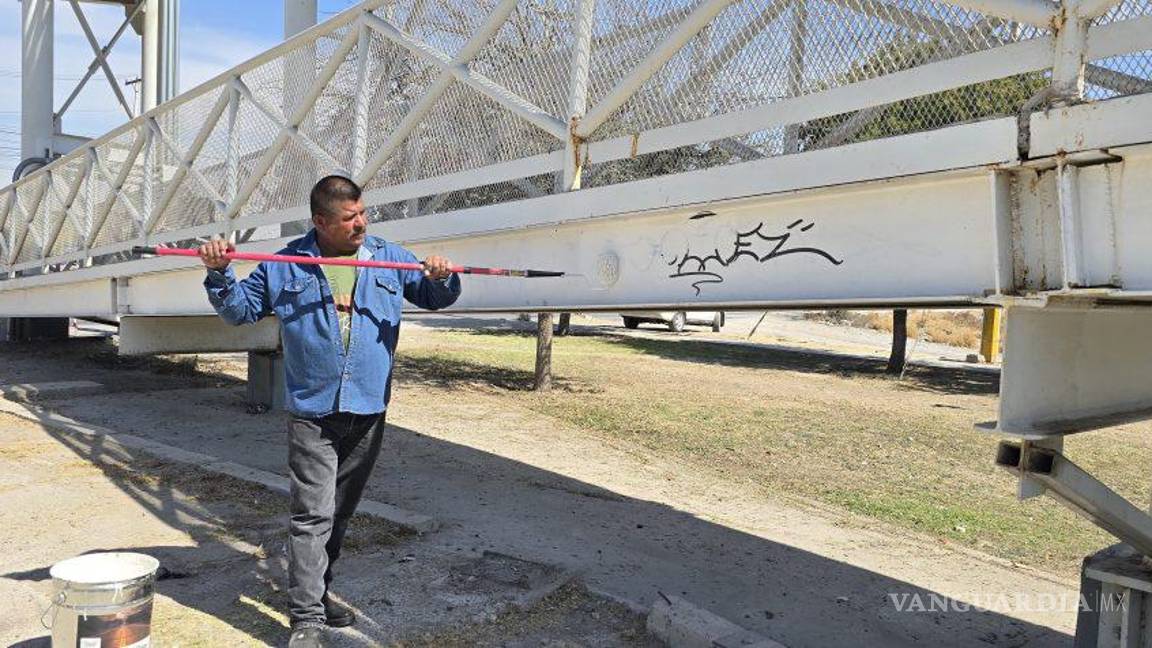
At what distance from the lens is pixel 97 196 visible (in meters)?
9.59

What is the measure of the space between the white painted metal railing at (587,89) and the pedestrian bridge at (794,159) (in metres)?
0.01

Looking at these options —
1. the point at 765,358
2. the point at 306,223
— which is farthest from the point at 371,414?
the point at 765,358

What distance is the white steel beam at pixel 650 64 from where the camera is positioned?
138 inches

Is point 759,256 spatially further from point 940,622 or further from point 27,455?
point 27,455

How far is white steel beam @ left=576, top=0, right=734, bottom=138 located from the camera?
11.5 feet

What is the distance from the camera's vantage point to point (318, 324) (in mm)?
3621

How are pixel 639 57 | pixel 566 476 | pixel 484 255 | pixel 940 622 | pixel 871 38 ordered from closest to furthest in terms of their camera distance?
1. pixel 871 38
2. pixel 639 57
3. pixel 940 622
4. pixel 484 255
5. pixel 566 476

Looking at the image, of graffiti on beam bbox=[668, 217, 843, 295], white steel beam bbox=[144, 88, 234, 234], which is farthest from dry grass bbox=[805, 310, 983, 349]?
graffiti on beam bbox=[668, 217, 843, 295]

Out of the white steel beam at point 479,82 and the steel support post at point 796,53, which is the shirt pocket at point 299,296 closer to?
the white steel beam at point 479,82

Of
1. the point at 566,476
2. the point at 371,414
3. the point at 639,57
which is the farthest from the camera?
the point at 566,476

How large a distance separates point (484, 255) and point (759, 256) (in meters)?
1.82

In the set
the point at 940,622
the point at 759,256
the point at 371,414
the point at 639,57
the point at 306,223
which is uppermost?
the point at 639,57

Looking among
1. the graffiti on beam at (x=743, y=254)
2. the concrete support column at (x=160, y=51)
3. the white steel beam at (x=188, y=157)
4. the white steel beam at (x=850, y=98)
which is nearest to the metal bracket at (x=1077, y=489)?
the graffiti on beam at (x=743, y=254)

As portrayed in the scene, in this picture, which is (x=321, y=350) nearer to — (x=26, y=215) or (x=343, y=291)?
(x=343, y=291)
